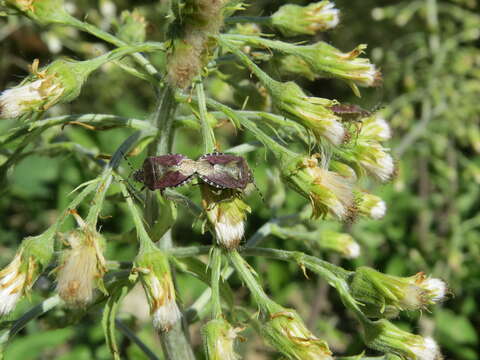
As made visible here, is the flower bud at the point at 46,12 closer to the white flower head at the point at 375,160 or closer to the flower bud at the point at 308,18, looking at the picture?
the flower bud at the point at 308,18

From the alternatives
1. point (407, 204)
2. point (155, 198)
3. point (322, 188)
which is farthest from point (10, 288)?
point (407, 204)

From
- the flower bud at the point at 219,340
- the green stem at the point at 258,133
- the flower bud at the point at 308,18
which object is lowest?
the flower bud at the point at 219,340

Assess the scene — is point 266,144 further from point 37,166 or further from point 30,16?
point 37,166

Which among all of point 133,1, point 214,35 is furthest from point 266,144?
point 133,1

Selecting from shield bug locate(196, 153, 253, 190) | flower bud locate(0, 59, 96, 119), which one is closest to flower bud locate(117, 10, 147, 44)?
flower bud locate(0, 59, 96, 119)

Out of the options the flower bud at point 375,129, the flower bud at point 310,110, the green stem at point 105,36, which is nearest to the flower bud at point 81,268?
the green stem at point 105,36

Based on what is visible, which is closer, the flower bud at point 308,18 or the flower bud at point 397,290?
the flower bud at point 397,290
